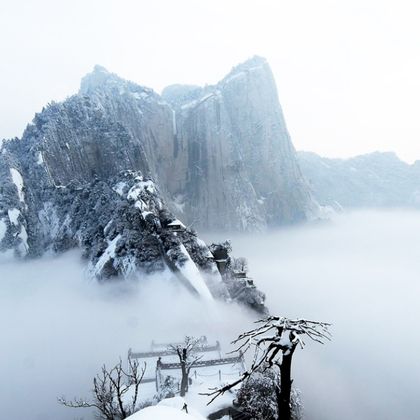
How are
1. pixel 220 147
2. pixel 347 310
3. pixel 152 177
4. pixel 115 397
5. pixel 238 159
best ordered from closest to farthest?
pixel 115 397, pixel 347 310, pixel 152 177, pixel 238 159, pixel 220 147

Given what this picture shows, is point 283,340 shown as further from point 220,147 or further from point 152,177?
point 220,147

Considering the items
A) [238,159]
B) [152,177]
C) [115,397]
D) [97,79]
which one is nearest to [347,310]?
[152,177]

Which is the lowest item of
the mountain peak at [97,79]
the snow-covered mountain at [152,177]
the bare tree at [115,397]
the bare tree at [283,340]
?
the bare tree at [115,397]

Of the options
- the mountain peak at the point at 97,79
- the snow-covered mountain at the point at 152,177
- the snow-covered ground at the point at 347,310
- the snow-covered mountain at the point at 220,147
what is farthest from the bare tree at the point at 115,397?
the mountain peak at the point at 97,79

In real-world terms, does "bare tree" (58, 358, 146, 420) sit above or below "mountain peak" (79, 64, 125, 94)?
below

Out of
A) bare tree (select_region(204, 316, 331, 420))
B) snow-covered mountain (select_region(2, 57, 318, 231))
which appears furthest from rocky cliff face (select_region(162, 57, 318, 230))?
bare tree (select_region(204, 316, 331, 420))

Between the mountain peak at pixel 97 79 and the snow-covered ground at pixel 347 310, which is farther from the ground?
the mountain peak at pixel 97 79

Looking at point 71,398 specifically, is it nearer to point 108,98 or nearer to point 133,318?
point 133,318

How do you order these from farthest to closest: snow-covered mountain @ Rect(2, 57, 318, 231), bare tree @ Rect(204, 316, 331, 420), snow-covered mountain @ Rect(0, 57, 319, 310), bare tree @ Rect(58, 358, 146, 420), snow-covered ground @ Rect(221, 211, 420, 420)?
1. snow-covered mountain @ Rect(2, 57, 318, 231)
2. snow-covered mountain @ Rect(0, 57, 319, 310)
3. snow-covered ground @ Rect(221, 211, 420, 420)
4. bare tree @ Rect(58, 358, 146, 420)
5. bare tree @ Rect(204, 316, 331, 420)

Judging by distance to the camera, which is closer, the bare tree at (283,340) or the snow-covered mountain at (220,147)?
the bare tree at (283,340)

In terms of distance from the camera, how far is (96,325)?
64.1 metres

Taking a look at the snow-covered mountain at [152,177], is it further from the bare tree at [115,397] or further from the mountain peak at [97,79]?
the bare tree at [115,397]

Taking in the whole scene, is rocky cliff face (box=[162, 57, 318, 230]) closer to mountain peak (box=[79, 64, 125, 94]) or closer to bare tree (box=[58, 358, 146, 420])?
mountain peak (box=[79, 64, 125, 94])

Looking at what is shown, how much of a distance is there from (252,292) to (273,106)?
123 metres
